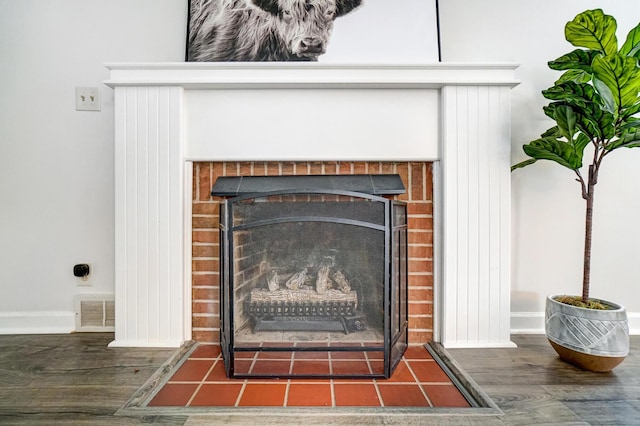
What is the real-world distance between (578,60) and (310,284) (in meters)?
1.37

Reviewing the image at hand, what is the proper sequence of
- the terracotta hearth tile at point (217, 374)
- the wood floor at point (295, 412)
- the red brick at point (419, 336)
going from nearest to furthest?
the wood floor at point (295, 412) < the terracotta hearth tile at point (217, 374) < the red brick at point (419, 336)

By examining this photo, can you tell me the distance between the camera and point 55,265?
1716 mm

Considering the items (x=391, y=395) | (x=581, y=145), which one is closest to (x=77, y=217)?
(x=391, y=395)

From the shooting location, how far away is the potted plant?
47.7 inches

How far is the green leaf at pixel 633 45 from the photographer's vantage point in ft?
4.10

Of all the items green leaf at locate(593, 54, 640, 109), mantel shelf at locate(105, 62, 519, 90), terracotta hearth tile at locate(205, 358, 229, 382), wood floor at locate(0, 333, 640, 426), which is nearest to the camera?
wood floor at locate(0, 333, 640, 426)

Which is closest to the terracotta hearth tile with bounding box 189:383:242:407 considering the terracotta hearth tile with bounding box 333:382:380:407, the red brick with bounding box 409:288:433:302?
the terracotta hearth tile with bounding box 333:382:380:407

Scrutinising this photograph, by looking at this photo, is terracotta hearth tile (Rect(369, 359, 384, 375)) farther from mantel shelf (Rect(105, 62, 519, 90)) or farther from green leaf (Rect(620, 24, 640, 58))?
green leaf (Rect(620, 24, 640, 58))

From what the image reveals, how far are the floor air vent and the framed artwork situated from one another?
1.30 m

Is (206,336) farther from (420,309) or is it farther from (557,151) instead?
(557,151)

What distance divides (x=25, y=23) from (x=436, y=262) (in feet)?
7.69

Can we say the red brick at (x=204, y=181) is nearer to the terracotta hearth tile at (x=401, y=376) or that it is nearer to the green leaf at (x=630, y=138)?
the terracotta hearth tile at (x=401, y=376)

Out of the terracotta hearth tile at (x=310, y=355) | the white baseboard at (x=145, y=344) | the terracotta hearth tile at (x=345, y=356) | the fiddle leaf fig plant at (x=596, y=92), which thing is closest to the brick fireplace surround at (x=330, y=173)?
the white baseboard at (x=145, y=344)

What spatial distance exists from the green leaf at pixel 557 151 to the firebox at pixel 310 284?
0.62 meters
